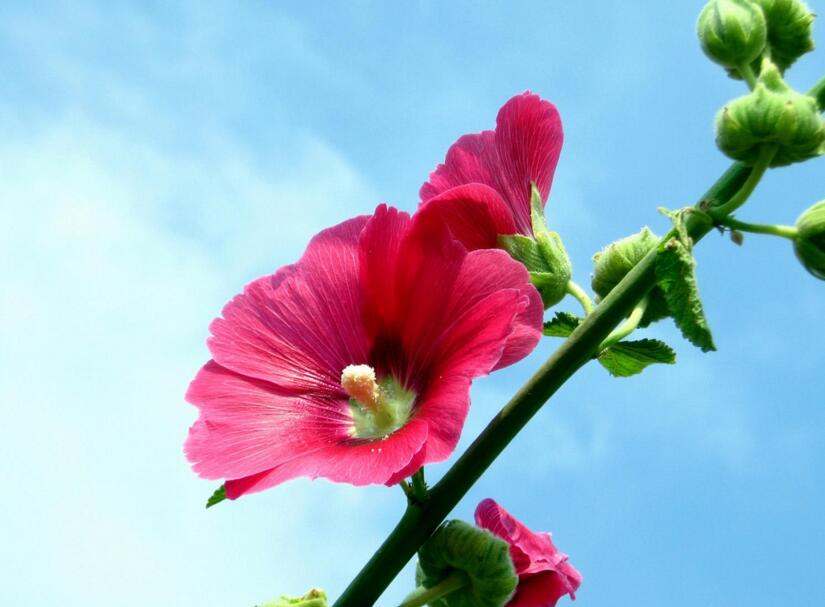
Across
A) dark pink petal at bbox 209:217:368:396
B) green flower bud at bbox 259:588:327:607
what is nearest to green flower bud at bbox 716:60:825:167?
dark pink petal at bbox 209:217:368:396

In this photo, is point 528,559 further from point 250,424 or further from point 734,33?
point 734,33

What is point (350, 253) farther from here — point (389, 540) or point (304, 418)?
point (389, 540)

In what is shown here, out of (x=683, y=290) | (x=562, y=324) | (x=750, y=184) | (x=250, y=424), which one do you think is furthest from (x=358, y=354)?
(x=750, y=184)

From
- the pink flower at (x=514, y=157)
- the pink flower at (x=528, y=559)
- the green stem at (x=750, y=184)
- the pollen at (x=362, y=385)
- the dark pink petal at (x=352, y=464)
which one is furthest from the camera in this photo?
the pink flower at (x=514, y=157)

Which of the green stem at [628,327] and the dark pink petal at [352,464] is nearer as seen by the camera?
the dark pink petal at [352,464]

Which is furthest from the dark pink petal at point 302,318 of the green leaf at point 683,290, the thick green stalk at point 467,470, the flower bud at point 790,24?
the flower bud at point 790,24

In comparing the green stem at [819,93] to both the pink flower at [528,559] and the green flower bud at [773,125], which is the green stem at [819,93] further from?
the pink flower at [528,559]
